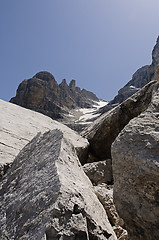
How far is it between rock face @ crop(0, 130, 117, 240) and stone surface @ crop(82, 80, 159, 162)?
333cm

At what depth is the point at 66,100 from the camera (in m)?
78.4

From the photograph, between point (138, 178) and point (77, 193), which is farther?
point (138, 178)

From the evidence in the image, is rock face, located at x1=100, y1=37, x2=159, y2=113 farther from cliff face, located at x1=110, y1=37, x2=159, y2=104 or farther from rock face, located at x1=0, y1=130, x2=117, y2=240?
rock face, located at x1=0, y1=130, x2=117, y2=240

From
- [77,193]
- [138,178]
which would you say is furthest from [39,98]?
[77,193]

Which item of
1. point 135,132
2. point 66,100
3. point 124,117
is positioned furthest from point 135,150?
point 66,100

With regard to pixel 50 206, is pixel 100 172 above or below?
below

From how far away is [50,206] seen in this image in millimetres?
1399

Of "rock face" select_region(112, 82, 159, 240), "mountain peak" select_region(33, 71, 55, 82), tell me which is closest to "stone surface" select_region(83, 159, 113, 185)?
"rock face" select_region(112, 82, 159, 240)

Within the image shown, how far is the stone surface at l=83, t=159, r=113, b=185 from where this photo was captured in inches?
156

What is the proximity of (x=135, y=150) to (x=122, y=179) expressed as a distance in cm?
42

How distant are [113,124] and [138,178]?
348 cm

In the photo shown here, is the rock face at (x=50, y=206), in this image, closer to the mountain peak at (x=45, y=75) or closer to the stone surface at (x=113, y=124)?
the stone surface at (x=113, y=124)

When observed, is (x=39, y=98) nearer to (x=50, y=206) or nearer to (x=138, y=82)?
(x=138, y=82)

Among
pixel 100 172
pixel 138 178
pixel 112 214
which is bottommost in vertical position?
pixel 112 214
